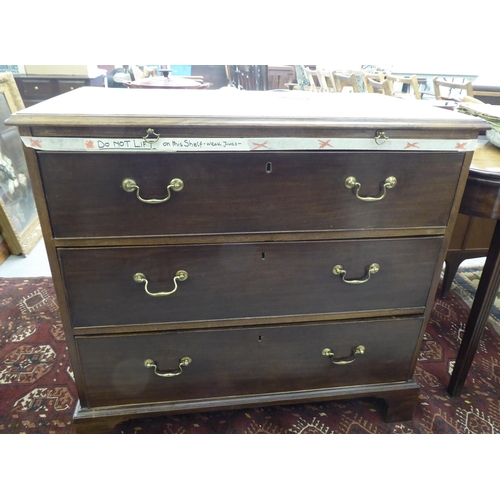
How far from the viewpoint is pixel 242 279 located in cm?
90

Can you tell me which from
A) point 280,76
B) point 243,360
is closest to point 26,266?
point 243,360

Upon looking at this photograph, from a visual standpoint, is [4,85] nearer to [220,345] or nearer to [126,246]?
[126,246]

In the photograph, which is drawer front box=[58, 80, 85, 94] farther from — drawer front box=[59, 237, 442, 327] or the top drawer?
drawer front box=[59, 237, 442, 327]

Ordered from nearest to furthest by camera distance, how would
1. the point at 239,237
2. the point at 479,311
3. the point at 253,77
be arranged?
the point at 239,237 < the point at 479,311 < the point at 253,77

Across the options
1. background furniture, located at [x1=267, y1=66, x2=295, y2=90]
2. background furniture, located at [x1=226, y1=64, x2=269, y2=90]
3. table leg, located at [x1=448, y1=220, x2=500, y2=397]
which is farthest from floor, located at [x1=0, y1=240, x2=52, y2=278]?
background furniture, located at [x1=267, y1=66, x2=295, y2=90]

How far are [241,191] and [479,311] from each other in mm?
805

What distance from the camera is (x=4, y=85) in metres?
1.98

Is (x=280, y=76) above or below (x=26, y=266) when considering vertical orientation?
above

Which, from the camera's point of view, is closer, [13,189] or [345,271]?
[345,271]

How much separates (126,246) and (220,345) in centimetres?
34

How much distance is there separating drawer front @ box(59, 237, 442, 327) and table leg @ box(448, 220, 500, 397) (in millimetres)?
246

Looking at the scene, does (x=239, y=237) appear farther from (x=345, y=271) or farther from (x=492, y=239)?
(x=492, y=239)

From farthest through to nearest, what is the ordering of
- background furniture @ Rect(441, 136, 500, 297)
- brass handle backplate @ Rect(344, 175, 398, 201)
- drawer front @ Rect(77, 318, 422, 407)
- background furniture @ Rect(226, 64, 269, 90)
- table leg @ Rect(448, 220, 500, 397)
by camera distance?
background furniture @ Rect(226, 64, 269, 90)
background furniture @ Rect(441, 136, 500, 297)
table leg @ Rect(448, 220, 500, 397)
drawer front @ Rect(77, 318, 422, 407)
brass handle backplate @ Rect(344, 175, 398, 201)

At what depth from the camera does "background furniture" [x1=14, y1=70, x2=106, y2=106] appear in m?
2.76
